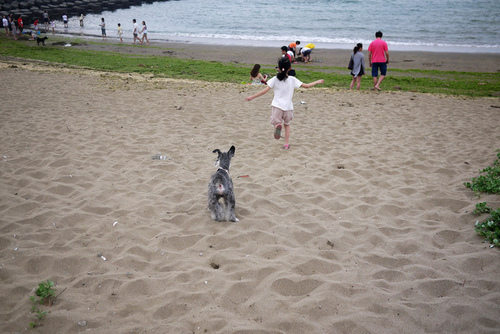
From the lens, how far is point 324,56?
23.2 metres

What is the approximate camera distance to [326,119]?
945 centimetres

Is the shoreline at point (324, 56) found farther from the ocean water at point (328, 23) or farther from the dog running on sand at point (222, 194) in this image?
the dog running on sand at point (222, 194)

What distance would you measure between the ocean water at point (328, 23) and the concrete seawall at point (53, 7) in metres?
1.54

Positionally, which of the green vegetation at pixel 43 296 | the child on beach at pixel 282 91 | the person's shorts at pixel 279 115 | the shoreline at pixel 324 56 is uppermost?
the shoreline at pixel 324 56

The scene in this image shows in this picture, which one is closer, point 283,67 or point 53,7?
point 283,67

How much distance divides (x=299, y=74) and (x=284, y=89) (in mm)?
9521

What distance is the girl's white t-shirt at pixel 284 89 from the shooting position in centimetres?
684

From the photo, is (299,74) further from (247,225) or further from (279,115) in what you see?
(247,225)

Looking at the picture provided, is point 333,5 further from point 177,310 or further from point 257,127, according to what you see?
point 177,310

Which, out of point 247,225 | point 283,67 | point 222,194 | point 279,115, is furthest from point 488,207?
point 283,67

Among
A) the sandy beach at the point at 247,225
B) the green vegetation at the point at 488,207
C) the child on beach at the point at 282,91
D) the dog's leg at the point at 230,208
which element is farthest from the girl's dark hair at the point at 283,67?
the green vegetation at the point at 488,207

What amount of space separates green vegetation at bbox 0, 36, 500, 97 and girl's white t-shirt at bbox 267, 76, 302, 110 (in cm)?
774

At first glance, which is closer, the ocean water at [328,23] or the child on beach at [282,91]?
the child on beach at [282,91]

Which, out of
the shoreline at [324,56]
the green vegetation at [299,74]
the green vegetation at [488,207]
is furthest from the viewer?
the shoreline at [324,56]
